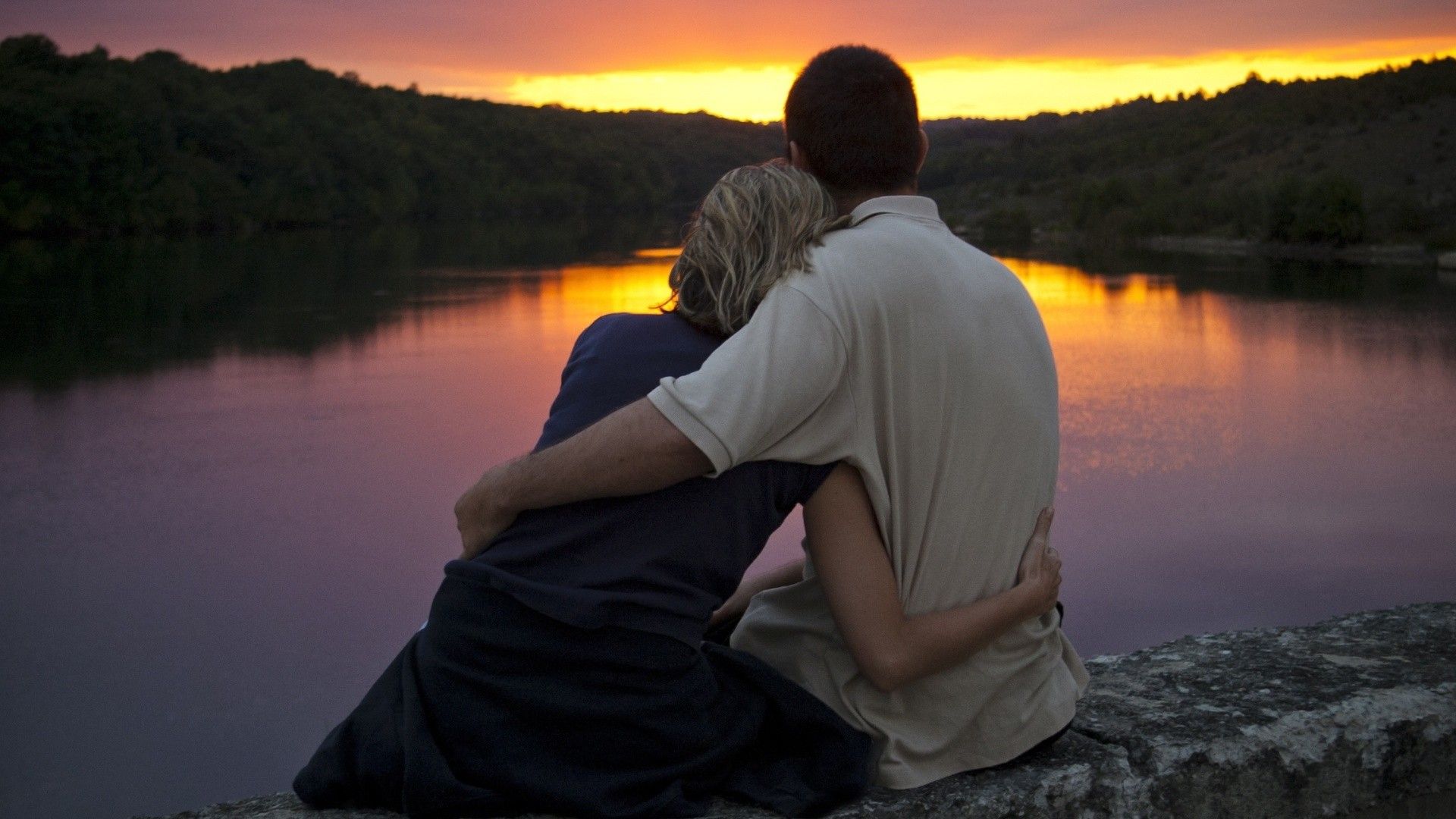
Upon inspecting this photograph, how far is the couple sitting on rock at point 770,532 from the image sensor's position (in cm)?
127

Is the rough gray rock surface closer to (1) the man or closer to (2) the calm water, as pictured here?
(1) the man

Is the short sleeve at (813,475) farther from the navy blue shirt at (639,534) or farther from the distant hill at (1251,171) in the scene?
the distant hill at (1251,171)

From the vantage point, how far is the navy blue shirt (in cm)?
128

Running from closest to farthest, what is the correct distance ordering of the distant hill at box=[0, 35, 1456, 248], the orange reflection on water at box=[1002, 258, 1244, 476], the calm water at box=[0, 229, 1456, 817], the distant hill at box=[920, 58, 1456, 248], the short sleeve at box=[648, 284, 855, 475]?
the short sleeve at box=[648, 284, 855, 475] → the calm water at box=[0, 229, 1456, 817] → the orange reflection on water at box=[1002, 258, 1244, 476] → the distant hill at box=[920, 58, 1456, 248] → the distant hill at box=[0, 35, 1456, 248]

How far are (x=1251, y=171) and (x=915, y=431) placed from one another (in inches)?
1580

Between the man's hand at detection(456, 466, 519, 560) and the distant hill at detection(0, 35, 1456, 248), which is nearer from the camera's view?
the man's hand at detection(456, 466, 519, 560)

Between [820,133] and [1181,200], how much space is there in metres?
37.0

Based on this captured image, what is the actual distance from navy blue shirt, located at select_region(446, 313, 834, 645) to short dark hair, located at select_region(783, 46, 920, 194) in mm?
253

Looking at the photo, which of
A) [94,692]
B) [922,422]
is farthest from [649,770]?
[94,692]

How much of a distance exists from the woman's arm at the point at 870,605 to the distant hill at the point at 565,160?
26622 mm

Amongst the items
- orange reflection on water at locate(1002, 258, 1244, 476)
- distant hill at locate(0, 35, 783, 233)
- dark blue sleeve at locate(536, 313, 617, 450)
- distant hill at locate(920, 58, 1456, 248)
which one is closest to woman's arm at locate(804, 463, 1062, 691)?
dark blue sleeve at locate(536, 313, 617, 450)

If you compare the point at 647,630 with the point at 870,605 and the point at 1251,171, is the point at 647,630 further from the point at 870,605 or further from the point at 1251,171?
the point at 1251,171

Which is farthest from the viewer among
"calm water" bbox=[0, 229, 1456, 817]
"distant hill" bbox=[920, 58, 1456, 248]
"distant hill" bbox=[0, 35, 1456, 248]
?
"distant hill" bbox=[0, 35, 1456, 248]

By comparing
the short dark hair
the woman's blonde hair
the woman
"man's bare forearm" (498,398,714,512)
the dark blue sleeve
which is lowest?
the woman
